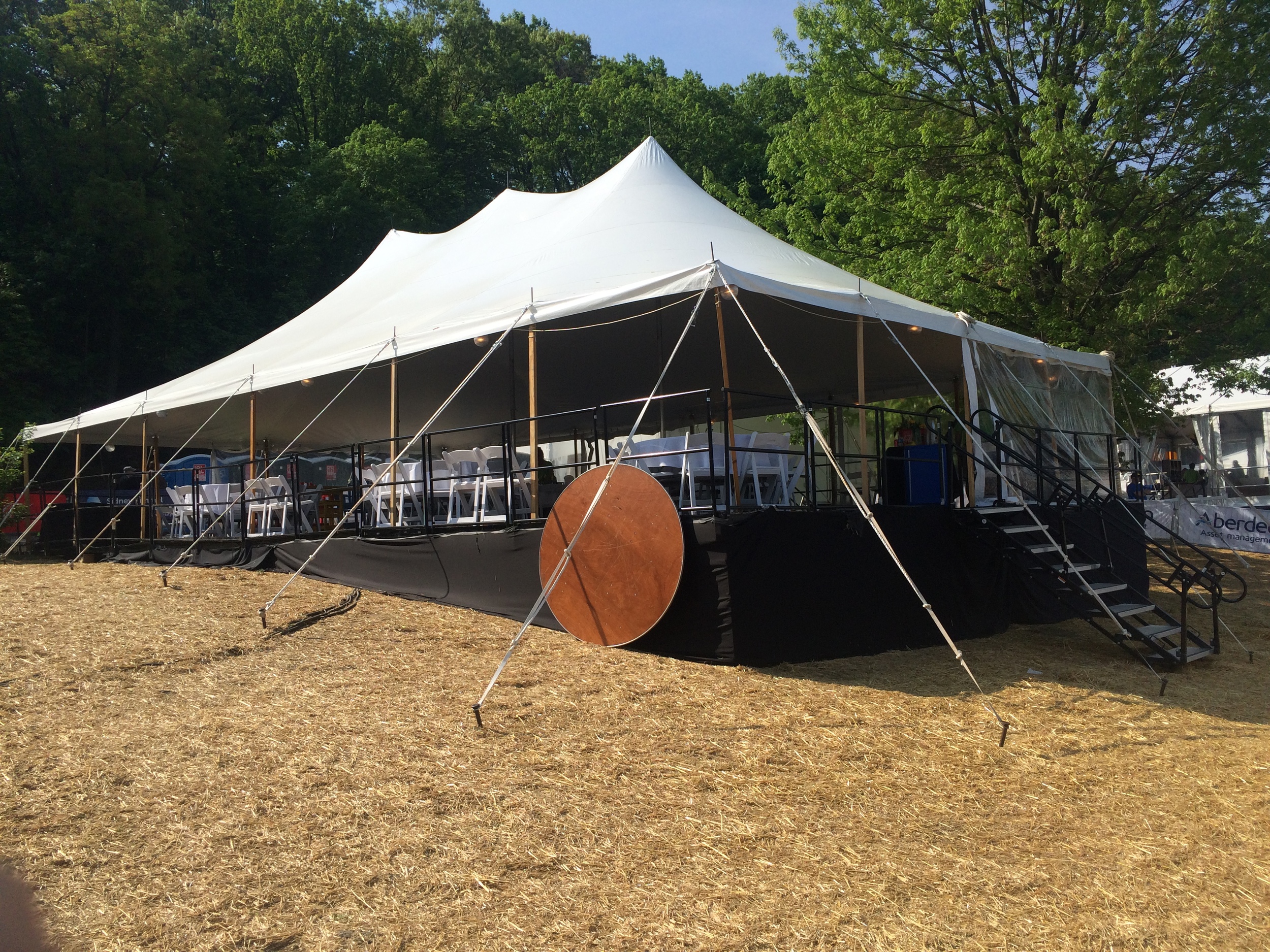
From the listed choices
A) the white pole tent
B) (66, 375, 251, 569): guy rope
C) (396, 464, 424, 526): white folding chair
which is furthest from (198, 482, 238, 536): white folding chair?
(396, 464, 424, 526): white folding chair

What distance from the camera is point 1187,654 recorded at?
7.57m

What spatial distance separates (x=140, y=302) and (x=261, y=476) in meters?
19.7

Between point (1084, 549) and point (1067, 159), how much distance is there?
5.30m

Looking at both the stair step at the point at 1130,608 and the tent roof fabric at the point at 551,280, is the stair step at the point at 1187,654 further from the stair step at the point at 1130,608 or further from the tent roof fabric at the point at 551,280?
the tent roof fabric at the point at 551,280

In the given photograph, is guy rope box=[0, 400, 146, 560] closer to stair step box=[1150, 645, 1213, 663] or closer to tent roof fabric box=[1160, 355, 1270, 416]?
stair step box=[1150, 645, 1213, 663]

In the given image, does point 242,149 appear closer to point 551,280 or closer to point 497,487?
point 497,487

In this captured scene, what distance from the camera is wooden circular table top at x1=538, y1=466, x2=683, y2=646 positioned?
6.61m

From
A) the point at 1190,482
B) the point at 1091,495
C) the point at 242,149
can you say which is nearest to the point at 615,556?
the point at 1091,495

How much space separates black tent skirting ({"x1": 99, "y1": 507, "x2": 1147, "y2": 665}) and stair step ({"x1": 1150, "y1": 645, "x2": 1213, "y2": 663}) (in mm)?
1200

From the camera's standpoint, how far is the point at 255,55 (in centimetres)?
3622

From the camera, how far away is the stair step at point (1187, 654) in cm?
746

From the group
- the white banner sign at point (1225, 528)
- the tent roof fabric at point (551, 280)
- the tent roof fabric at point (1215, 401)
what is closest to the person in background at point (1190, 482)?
the tent roof fabric at point (1215, 401)

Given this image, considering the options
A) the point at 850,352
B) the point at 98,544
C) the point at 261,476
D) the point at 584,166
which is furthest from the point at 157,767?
the point at 584,166

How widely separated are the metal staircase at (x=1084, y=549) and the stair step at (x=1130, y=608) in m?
0.01
